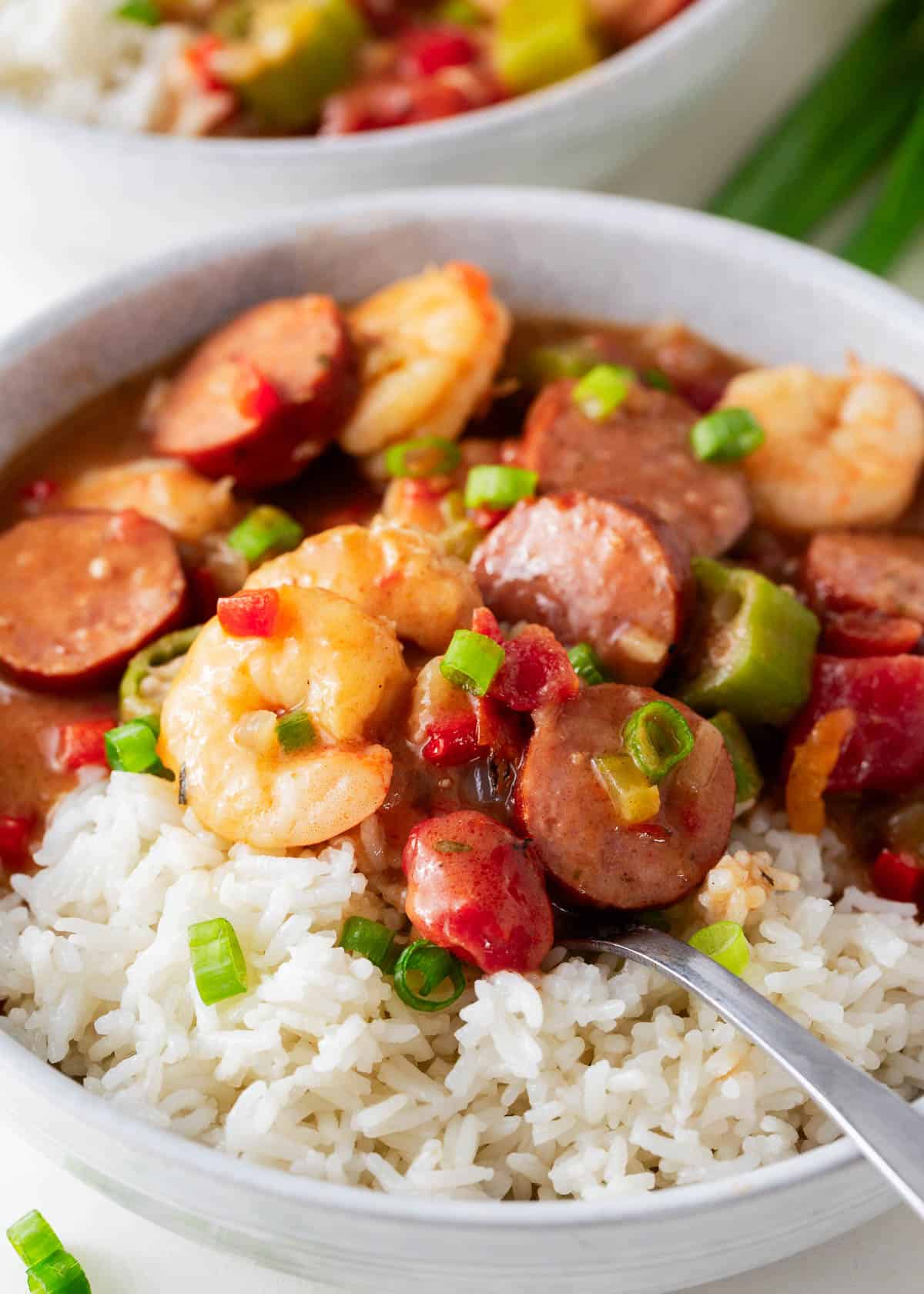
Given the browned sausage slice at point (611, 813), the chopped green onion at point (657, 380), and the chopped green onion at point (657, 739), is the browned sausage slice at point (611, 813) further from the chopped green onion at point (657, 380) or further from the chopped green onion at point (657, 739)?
the chopped green onion at point (657, 380)

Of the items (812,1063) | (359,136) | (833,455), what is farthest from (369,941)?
(359,136)

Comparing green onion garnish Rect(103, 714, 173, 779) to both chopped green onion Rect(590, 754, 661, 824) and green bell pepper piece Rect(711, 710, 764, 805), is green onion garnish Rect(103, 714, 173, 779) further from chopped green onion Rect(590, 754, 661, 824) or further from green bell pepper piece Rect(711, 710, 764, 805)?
green bell pepper piece Rect(711, 710, 764, 805)

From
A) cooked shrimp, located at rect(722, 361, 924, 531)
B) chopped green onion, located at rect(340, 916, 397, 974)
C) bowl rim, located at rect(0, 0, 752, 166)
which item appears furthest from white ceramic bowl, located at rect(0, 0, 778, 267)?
chopped green onion, located at rect(340, 916, 397, 974)

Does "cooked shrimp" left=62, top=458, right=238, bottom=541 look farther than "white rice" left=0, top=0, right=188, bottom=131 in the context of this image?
No

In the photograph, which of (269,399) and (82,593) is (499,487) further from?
(82,593)

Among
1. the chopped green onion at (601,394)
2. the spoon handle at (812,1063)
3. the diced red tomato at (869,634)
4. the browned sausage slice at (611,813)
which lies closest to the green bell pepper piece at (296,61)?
the chopped green onion at (601,394)
